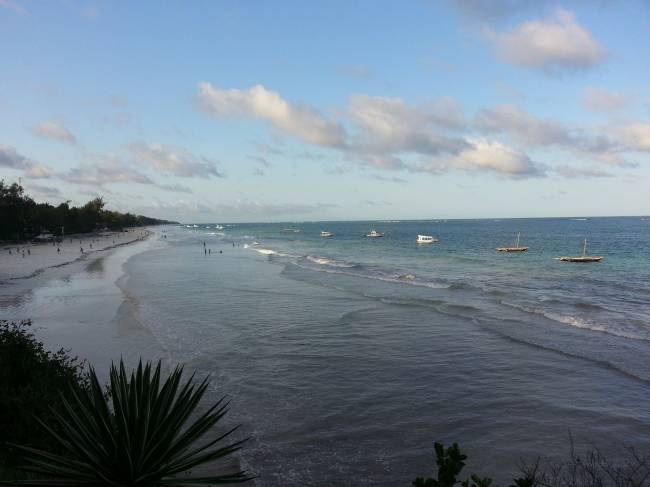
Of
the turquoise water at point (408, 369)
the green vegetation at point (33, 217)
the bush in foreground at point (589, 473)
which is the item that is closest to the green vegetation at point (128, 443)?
the turquoise water at point (408, 369)

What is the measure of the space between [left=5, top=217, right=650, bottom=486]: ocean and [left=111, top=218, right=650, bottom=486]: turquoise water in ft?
0.18

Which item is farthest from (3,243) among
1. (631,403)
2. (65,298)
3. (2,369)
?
(631,403)

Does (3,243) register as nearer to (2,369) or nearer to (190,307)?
(190,307)

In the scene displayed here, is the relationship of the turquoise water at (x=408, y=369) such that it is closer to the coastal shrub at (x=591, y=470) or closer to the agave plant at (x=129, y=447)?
the coastal shrub at (x=591, y=470)

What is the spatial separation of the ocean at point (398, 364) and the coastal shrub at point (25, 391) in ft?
12.5

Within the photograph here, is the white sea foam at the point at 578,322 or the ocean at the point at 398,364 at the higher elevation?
the white sea foam at the point at 578,322

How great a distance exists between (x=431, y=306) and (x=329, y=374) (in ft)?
43.0

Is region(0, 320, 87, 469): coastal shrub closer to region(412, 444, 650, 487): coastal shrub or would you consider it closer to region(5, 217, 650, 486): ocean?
region(5, 217, 650, 486): ocean

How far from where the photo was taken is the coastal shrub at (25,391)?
6863 millimetres

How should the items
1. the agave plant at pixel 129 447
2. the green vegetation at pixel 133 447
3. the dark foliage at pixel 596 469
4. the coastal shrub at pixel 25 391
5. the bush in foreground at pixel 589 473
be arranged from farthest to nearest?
the dark foliage at pixel 596 469 → the bush in foreground at pixel 589 473 → the coastal shrub at pixel 25 391 → the agave plant at pixel 129 447 → the green vegetation at pixel 133 447

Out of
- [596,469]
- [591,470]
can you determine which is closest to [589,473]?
[591,470]

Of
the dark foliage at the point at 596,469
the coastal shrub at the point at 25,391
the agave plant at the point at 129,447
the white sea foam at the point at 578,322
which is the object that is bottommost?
the dark foliage at the point at 596,469

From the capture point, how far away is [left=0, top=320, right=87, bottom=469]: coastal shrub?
270 inches

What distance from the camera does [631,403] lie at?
1195 centimetres
